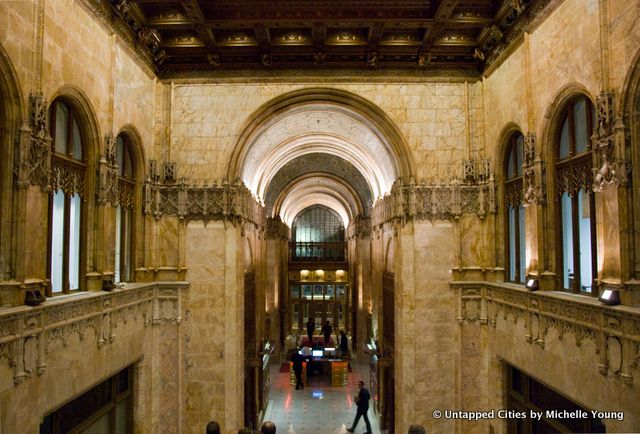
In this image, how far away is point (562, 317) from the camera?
24.9 ft

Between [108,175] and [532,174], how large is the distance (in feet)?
26.1

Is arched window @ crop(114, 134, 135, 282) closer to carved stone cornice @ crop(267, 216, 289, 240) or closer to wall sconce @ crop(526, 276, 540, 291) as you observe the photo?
wall sconce @ crop(526, 276, 540, 291)

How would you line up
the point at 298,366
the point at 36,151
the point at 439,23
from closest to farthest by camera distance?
the point at 36,151
the point at 439,23
the point at 298,366

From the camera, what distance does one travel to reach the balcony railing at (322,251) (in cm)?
3161

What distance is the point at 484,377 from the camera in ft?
36.3

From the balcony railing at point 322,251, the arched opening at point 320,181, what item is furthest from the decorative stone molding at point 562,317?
the balcony railing at point 322,251

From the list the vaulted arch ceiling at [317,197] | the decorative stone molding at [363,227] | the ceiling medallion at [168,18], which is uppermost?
the ceiling medallion at [168,18]

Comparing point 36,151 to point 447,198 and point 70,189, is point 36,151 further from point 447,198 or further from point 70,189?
point 447,198

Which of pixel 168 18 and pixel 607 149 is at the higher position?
pixel 168 18

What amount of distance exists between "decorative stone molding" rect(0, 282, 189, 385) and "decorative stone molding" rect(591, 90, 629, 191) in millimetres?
7913

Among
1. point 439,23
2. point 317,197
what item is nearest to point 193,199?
point 439,23

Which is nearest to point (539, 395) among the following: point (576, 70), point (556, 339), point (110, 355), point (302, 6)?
point (556, 339)

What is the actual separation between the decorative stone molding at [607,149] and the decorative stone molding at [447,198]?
14.4 feet

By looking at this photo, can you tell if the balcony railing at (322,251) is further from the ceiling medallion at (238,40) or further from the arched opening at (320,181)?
the ceiling medallion at (238,40)
